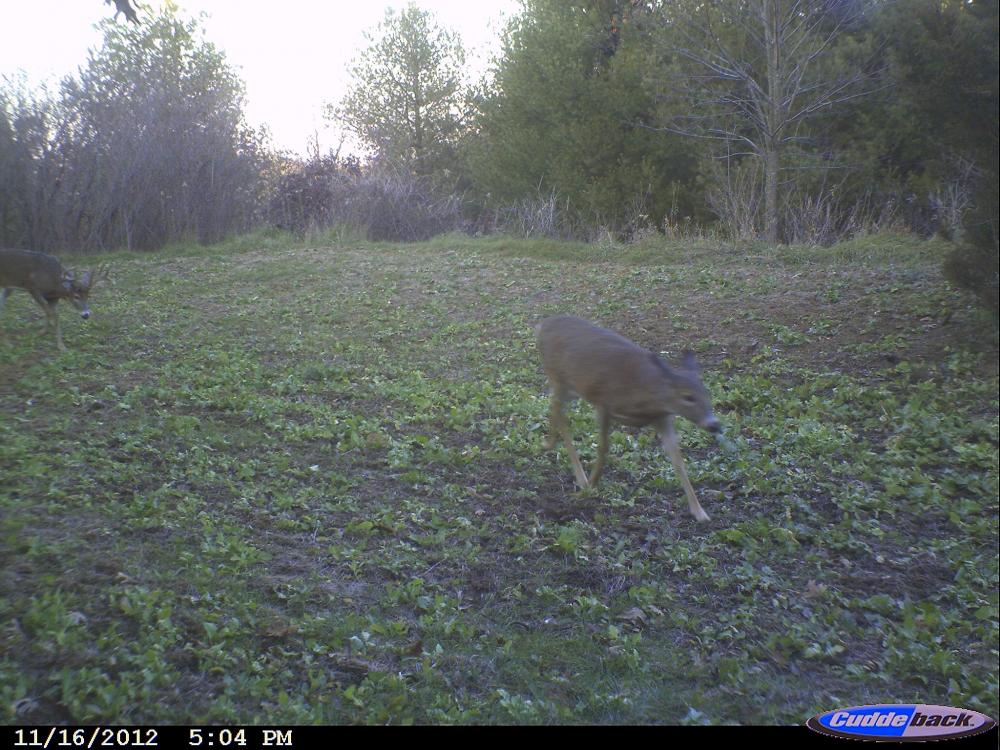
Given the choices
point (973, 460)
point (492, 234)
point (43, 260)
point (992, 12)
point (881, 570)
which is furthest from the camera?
point (492, 234)

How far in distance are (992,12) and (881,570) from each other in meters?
5.21

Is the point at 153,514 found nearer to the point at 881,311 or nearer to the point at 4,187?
the point at 881,311

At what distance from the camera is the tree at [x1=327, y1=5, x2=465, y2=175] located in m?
36.6

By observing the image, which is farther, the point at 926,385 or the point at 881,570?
the point at 926,385

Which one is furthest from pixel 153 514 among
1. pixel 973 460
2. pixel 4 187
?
pixel 4 187

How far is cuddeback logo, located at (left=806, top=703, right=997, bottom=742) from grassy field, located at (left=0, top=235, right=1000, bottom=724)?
183 millimetres

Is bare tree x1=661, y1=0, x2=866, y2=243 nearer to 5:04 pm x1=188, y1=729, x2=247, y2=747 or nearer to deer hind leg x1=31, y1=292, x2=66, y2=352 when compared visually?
deer hind leg x1=31, y1=292, x2=66, y2=352

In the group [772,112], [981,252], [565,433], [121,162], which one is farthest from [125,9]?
[772,112]

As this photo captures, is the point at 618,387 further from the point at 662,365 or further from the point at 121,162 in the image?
the point at 121,162

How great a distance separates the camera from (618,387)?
6.24 metres

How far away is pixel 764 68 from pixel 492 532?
1745cm

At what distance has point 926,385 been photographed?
→ 783cm

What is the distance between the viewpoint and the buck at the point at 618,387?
19.5 ft

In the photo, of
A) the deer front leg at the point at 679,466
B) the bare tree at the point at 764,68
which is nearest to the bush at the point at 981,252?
the deer front leg at the point at 679,466
